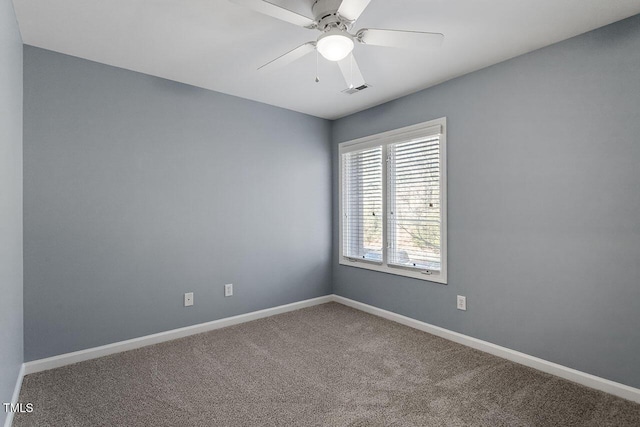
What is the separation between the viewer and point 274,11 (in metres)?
1.66

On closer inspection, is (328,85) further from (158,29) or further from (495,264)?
(495,264)

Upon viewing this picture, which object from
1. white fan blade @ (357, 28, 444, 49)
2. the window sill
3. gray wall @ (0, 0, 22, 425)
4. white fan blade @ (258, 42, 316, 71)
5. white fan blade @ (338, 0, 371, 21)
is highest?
white fan blade @ (338, 0, 371, 21)

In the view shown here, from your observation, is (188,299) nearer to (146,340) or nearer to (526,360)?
(146,340)

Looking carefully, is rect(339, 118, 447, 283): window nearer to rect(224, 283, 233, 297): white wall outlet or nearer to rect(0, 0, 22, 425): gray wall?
rect(224, 283, 233, 297): white wall outlet

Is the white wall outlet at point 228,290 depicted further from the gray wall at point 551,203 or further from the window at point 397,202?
the gray wall at point 551,203

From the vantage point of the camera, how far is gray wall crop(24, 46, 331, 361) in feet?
8.36

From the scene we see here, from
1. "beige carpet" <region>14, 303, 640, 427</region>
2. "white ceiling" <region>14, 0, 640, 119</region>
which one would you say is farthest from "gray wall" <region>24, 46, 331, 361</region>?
"beige carpet" <region>14, 303, 640, 427</region>

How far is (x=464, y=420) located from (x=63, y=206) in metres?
3.22

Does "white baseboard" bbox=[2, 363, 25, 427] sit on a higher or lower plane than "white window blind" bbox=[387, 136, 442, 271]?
lower

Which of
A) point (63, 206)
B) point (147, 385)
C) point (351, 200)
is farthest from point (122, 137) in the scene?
point (351, 200)

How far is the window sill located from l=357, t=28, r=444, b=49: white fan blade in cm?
211

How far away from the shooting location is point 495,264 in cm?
282

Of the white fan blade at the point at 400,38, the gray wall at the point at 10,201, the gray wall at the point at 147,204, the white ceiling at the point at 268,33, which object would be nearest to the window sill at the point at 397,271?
the gray wall at the point at 147,204

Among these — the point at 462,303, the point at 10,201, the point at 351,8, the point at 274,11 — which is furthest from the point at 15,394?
the point at 462,303
